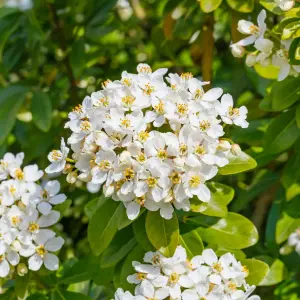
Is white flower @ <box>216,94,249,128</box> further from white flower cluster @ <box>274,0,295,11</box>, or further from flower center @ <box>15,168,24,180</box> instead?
flower center @ <box>15,168,24,180</box>

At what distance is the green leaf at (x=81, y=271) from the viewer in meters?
2.29

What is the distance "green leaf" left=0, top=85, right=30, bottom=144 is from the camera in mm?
2695

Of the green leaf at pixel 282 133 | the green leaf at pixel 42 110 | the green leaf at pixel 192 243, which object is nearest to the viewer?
the green leaf at pixel 192 243

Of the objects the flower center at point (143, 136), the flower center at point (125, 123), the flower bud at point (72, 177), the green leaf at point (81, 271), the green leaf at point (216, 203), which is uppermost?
the flower center at point (125, 123)

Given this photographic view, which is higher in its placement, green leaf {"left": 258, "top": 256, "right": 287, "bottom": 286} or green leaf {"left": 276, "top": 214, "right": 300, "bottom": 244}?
green leaf {"left": 276, "top": 214, "right": 300, "bottom": 244}

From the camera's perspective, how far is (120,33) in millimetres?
3715

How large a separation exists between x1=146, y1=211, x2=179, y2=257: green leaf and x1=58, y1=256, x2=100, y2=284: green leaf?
42cm

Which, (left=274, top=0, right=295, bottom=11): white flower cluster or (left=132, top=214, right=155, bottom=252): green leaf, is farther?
(left=274, top=0, right=295, bottom=11): white flower cluster

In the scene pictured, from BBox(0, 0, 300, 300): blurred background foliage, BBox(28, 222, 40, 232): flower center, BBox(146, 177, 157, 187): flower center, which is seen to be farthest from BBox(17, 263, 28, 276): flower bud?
BBox(146, 177, 157, 187): flower center

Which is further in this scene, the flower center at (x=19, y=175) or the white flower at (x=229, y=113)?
the flower center at (x=19, y=175)

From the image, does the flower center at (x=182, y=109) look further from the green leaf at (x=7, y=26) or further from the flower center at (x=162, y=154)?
the green leaf at (x=7, y=26)

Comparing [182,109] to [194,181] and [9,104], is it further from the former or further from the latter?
[9,104]

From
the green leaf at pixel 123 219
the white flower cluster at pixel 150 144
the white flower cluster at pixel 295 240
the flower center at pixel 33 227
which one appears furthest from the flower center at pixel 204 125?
the white flower cluster at pixel 295 240

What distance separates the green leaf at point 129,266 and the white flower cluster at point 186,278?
0.06m
